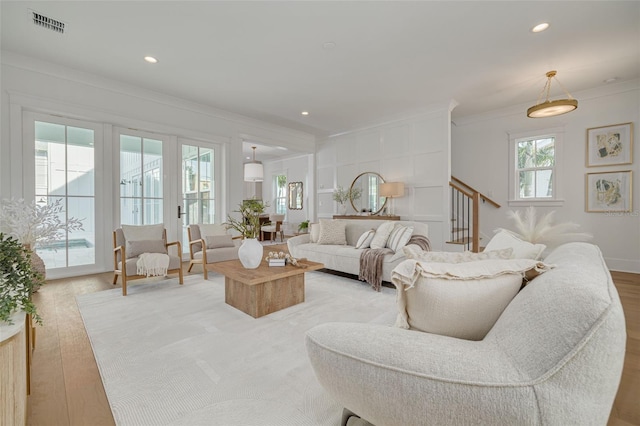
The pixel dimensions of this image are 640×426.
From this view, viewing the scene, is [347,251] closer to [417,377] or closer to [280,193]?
[417,377]

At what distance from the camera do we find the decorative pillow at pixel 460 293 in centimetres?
102

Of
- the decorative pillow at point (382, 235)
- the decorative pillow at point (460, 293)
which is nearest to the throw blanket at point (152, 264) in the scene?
the decorative pillow at point (382, 235)

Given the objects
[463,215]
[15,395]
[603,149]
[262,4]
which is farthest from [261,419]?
[603,149]

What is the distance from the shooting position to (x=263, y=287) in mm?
2701

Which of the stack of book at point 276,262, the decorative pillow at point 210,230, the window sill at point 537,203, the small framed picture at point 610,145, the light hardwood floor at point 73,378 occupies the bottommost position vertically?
the light hardwood floor at point 73,378

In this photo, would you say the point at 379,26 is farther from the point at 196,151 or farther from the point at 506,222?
the point at 506,222

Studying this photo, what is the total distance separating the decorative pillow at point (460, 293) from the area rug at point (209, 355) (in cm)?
54

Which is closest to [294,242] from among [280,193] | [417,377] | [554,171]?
[417,377]

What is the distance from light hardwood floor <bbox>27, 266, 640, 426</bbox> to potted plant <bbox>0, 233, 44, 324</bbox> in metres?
0.63

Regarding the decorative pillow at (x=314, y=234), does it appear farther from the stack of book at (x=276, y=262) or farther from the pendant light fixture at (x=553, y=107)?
the pendant light fixture at (x=553, y=107)

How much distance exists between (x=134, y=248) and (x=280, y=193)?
22.9 feet

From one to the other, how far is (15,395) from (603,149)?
692 centimetres

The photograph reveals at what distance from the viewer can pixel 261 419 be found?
1390mm

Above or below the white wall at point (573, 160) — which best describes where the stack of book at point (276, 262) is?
below
